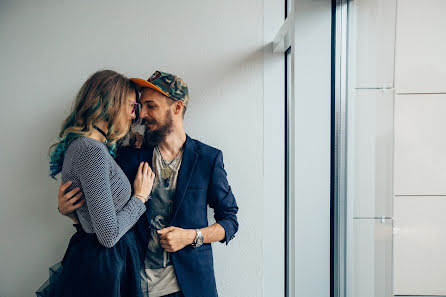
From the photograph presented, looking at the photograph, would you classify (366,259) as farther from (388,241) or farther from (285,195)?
(285,195)

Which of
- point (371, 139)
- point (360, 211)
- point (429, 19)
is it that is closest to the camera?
point (429, 19)

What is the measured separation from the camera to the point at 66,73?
2.02 metres

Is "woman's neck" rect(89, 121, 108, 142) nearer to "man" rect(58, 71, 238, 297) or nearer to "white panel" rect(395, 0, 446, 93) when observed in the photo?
"man" rect(58, 71, 238, 297)

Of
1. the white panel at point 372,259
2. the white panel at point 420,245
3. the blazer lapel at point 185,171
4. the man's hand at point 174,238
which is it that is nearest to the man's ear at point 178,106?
the blazer lapel at point 185,171

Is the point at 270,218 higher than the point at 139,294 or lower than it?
higher

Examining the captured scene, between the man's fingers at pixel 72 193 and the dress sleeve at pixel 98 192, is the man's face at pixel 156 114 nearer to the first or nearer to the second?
the dress sleeve at pixel 98 192

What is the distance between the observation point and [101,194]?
4.72 ft

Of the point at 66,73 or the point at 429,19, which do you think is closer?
the point at 429,19

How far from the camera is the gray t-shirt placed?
165 cm

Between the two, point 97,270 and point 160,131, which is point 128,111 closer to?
point 160,131

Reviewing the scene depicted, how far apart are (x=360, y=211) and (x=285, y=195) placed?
746 millimetres

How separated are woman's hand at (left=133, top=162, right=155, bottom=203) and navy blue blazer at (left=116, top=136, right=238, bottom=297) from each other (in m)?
0.07

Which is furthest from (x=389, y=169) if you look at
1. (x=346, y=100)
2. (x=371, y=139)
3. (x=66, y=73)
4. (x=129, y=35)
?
(x=66, y=73)

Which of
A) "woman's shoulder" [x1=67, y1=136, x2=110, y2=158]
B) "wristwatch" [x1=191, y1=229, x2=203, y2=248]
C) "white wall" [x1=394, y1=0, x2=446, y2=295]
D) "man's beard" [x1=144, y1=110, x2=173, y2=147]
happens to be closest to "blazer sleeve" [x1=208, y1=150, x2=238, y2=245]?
"wristwatch" [x1=191, y1=229, x2=203, y2=248]
